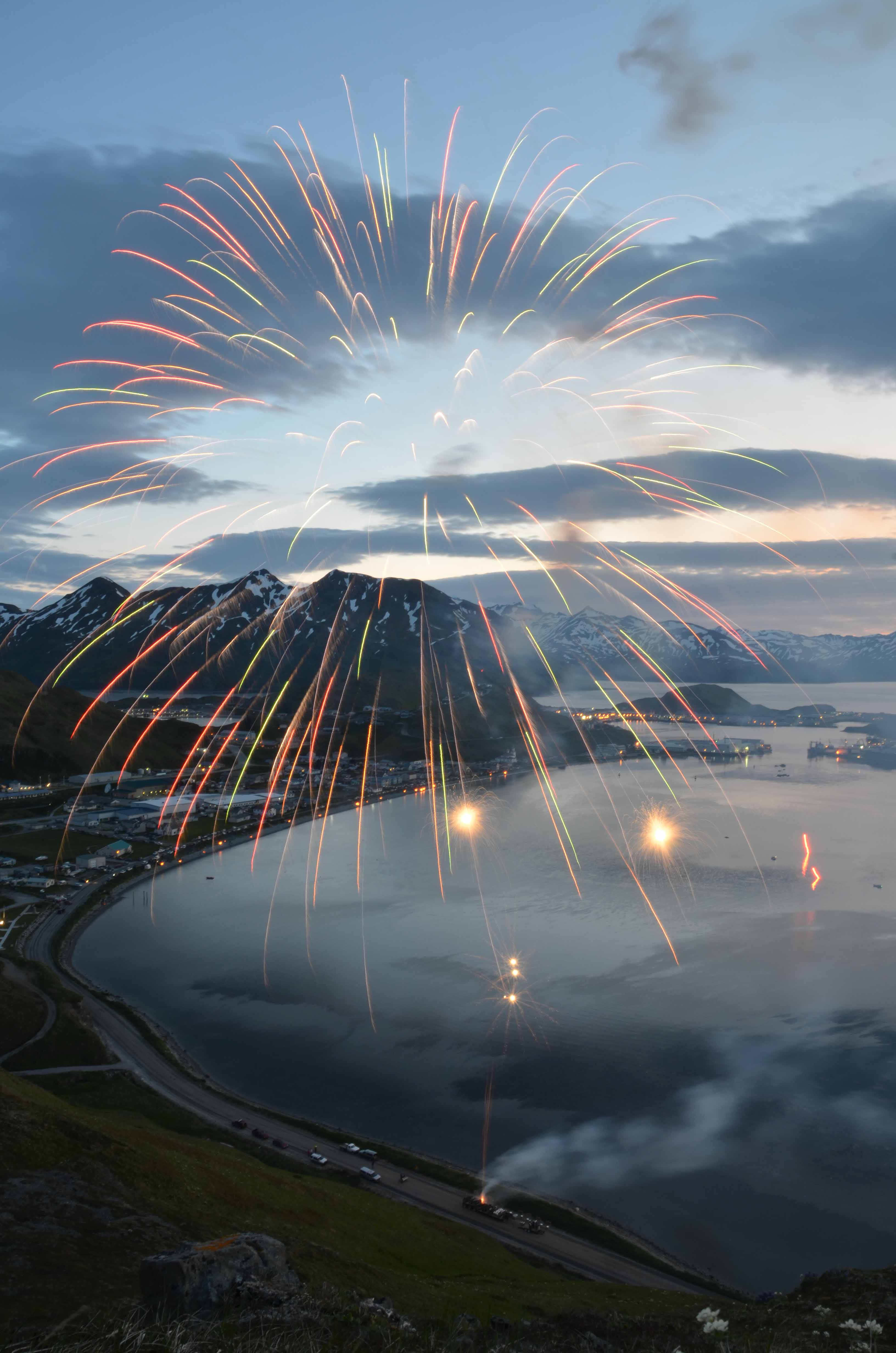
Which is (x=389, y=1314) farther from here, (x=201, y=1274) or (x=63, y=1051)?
(x=63, y=1051)

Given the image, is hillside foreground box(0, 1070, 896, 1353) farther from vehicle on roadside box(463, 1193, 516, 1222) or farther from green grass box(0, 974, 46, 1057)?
green grass box(0, 974, 46, 1057)

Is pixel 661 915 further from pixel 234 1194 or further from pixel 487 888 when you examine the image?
pixel 234 1194

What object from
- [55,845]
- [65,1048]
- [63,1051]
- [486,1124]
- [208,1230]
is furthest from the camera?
[55,845]

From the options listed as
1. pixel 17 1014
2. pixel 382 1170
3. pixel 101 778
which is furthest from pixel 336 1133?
pixel 101 778

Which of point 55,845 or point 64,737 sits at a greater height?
point 64,737

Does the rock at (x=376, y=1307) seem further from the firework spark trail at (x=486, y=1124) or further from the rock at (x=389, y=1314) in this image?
the firework spark trail at (x=486, y=1124)

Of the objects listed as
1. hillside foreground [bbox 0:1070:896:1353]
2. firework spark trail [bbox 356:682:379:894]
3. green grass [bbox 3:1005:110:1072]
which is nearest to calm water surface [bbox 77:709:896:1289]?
firework spark trail [bbox 356:682:379:894]
